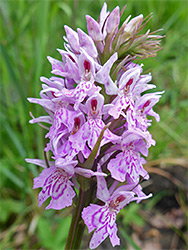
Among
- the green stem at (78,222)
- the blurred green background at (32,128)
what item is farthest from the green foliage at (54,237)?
the green stem at (78,222)

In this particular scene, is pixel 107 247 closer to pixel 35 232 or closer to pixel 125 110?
pixel 35 232

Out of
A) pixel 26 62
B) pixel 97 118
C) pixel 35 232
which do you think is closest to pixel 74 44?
pixel 97 118

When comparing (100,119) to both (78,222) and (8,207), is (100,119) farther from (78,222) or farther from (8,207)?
(8,207)

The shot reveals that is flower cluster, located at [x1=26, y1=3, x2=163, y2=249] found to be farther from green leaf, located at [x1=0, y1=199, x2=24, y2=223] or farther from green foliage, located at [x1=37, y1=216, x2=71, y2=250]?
green leaf, located at [x1=0, y1=199, x2=24, y2=223]

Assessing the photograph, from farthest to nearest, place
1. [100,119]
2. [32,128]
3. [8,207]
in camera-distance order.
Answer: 1. [32,128]
2. [8,207]
3. [100,119]

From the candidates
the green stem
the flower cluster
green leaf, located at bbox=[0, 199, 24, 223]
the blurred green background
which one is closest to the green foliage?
the blurred green background

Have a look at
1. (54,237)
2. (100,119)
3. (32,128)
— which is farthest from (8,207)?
(100,119)
